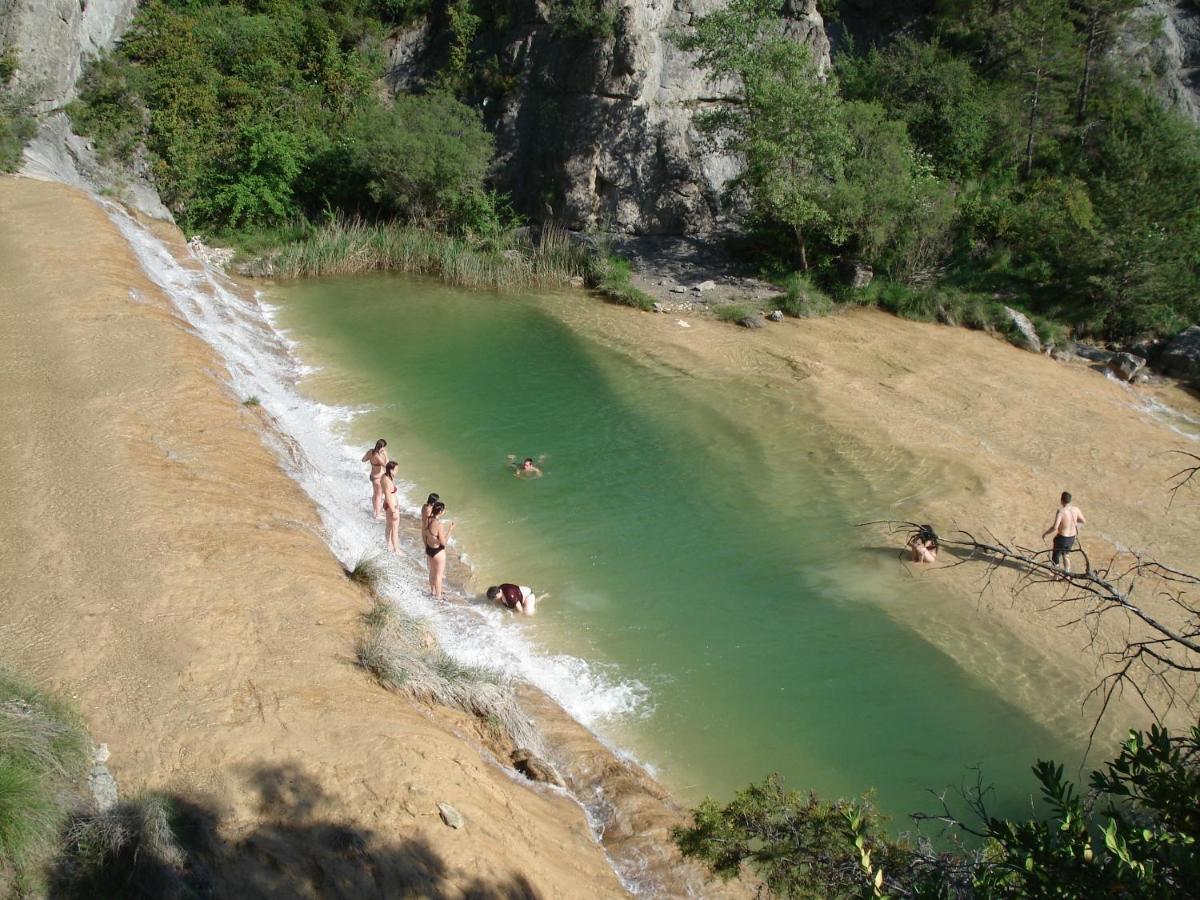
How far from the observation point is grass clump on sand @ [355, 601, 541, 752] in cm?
732

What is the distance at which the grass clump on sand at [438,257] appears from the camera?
994 inches

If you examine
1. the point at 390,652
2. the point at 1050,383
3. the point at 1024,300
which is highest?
the point at 1024,300

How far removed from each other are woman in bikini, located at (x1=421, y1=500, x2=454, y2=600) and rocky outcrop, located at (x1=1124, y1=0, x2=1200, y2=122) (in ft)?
101

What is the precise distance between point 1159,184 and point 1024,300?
391 centimetres

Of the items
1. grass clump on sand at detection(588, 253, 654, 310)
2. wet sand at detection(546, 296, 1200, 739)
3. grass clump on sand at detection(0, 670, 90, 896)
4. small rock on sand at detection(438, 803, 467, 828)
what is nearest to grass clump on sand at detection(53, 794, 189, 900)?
grass clump on sand at detection(0, 670, 90, 896)

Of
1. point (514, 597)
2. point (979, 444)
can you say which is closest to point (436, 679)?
point (514, 597)

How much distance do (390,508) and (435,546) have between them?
126 centimetres

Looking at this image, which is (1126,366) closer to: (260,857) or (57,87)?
(260,857)

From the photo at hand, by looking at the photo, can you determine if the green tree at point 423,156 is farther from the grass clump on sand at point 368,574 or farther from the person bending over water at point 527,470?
the grass clump on sand at point 368,574

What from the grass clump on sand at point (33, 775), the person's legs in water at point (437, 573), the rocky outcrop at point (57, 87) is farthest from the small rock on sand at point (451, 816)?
the rocky outcrop at point (57, 87)

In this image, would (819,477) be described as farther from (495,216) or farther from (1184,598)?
(495,216)

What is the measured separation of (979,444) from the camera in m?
15.2

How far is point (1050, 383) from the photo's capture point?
18422 millimetres

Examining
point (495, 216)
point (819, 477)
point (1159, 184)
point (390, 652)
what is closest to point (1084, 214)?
point (1159, 184)
